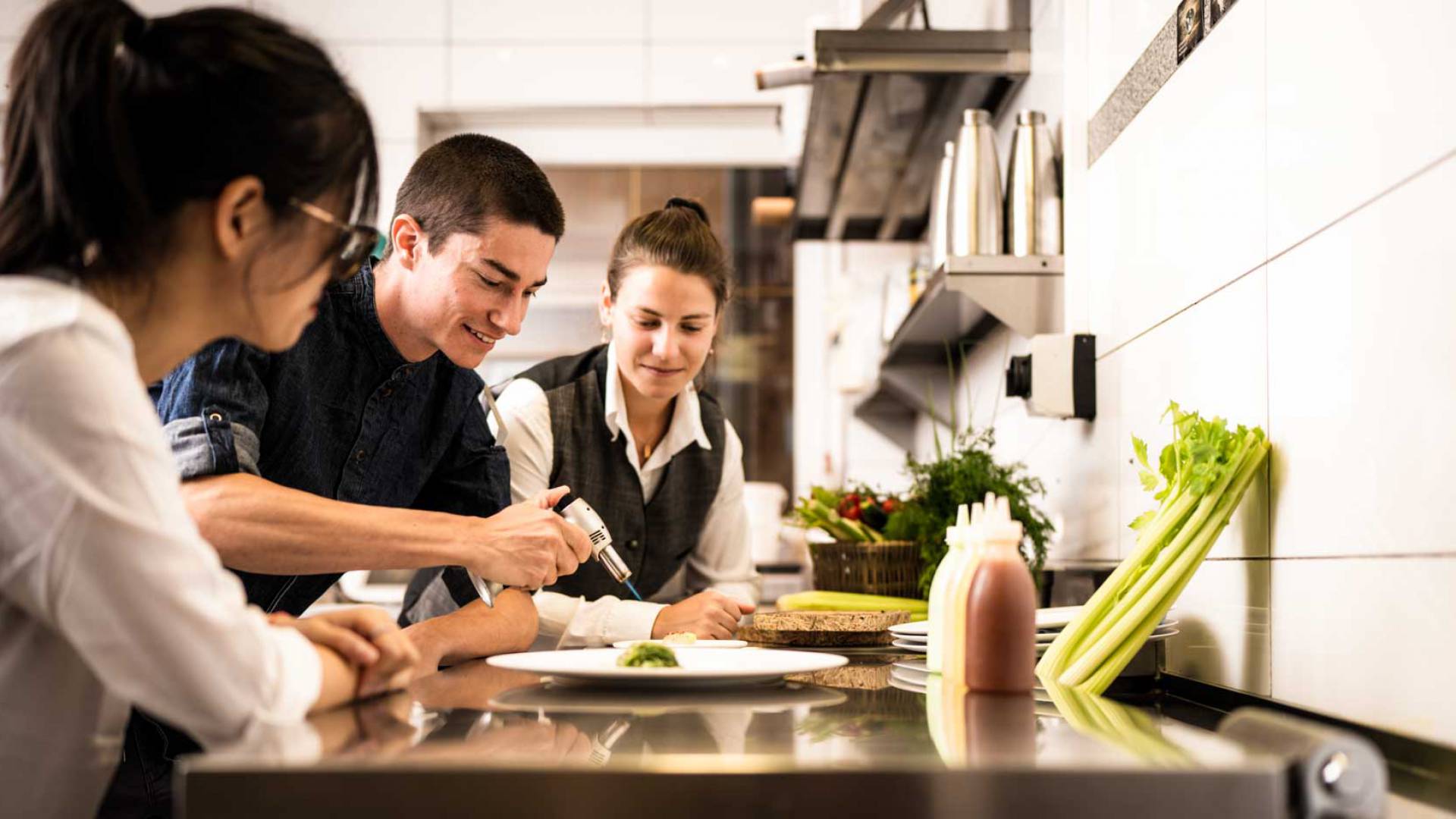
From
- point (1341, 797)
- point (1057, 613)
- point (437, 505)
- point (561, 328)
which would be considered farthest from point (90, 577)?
point (561, 328)

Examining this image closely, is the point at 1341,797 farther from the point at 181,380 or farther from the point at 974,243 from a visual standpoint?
the point at 974,243

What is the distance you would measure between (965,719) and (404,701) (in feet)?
1.45

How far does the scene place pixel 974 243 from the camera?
2.33 metres

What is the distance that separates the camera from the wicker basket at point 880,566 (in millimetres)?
2229

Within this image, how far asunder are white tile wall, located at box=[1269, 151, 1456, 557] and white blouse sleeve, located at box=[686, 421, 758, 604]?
55.2 inches

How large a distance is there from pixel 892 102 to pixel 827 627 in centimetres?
150

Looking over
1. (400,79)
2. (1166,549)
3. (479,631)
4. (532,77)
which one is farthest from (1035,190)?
(400,79)

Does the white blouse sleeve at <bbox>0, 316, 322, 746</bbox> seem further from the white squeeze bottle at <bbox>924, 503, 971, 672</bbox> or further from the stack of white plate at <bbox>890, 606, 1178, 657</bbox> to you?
the stack of white plate at <bbox>890, 606, 1178, 657</bbox>

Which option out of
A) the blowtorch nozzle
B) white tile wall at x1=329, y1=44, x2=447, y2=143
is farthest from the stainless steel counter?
white tile wall at x1=329, y1=44, x2=447, y2=143

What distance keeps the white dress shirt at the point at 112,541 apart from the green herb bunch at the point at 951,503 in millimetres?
1508

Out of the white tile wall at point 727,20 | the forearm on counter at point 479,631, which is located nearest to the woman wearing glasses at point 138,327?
the forearm on counter at point 479,631

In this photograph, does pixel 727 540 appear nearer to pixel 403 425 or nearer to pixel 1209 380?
pixel 403 425

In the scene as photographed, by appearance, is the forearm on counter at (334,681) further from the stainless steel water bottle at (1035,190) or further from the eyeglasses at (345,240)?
the stainless steel water bottle at (1035,190)

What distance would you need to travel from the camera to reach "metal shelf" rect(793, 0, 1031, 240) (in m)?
2.47
